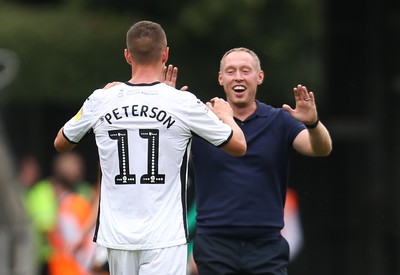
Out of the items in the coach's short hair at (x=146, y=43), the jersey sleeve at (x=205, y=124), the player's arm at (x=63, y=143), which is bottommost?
the player's arm at (x=63, y=143)

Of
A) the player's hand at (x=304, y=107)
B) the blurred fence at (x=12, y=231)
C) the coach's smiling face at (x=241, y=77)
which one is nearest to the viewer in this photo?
the player's hand at (x=304, y=107)

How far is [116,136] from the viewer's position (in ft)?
27.0

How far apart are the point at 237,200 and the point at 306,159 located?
10.3 m

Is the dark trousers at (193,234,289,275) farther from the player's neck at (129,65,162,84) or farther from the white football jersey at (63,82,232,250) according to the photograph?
the player's neck at (129,65,162,84)

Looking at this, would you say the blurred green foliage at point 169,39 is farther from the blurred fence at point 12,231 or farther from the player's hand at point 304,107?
the player's hand at point 304,107

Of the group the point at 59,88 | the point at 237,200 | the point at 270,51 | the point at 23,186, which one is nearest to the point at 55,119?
the point at 23,186

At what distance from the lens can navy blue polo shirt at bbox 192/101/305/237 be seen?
8914 mm

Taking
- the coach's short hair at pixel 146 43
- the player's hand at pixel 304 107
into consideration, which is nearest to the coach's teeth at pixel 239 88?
the player's hand at pixel 304 107

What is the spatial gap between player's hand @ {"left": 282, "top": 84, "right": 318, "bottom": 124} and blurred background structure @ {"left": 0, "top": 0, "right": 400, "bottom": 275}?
863 cm

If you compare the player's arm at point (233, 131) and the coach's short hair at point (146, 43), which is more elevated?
the coach's short hair at point (146, 43)

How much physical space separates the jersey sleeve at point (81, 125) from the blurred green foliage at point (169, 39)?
13.2 meters

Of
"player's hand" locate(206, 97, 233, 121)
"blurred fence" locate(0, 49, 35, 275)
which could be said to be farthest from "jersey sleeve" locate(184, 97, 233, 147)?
"blurred fence" locate(0, 49, 35, 275)

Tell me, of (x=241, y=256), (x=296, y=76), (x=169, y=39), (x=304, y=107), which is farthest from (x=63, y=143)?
(x=296, y=76)

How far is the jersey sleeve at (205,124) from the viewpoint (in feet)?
27.0
